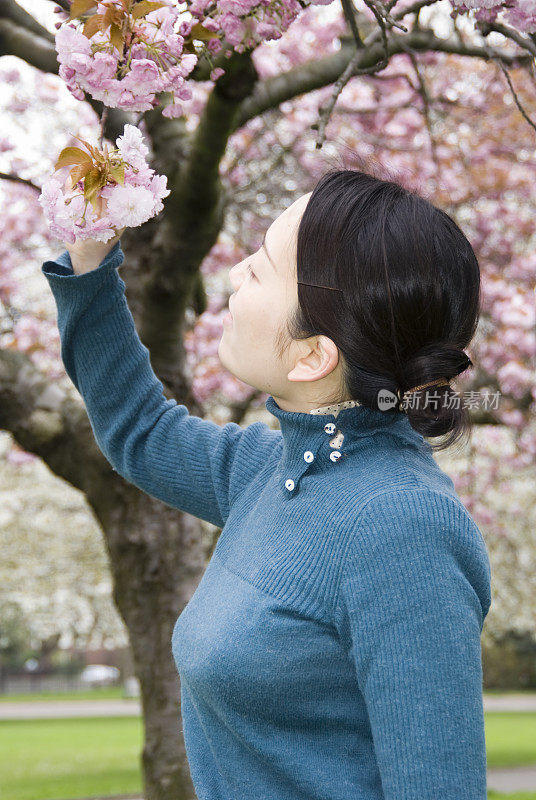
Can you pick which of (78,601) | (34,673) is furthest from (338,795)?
(34,673)

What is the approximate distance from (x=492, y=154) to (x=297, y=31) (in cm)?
182

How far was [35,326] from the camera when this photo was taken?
604cm

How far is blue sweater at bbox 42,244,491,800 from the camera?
93 cm

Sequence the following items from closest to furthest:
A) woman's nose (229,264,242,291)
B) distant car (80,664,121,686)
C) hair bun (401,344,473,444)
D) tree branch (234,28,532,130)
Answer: hair bun (401,344,473,444) < woman's nose (229,264,242,291) < tree branch (234,28,532,130) < distant car (80,664,121,686)

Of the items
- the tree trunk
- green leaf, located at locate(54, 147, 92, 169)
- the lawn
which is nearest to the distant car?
the lawn

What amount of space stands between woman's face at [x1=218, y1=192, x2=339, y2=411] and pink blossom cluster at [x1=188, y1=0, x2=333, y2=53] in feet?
1.43

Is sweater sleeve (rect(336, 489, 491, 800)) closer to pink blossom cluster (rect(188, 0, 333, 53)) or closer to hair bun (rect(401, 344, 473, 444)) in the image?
hair bun (rect(401, 344, 473, 444))

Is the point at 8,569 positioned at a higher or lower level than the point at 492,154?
lower

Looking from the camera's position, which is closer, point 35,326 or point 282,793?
point 282,793

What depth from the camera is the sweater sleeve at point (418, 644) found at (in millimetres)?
921

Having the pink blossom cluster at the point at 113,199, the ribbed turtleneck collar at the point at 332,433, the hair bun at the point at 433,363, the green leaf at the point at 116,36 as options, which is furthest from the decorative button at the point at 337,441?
the green leaf at the point at 116,36

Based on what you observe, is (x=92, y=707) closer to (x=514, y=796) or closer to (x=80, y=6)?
(x=514, y=796)

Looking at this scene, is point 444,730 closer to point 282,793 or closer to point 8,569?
point 282,793

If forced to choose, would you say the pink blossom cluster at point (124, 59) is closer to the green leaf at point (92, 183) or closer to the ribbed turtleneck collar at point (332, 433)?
the green leaf at point (92, 183)
